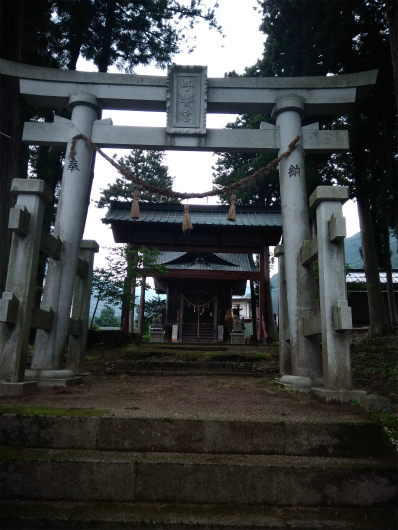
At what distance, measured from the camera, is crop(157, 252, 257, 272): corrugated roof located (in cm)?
1725

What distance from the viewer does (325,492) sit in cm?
242

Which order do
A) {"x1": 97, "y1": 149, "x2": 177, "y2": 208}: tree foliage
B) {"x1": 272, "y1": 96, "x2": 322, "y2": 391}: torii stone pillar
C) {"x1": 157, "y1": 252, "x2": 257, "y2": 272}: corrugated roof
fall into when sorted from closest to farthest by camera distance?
{"x1": 272, "y1": 96, "x2": 322, "y2": 391}: torii stone pillar < {"x1": 157, "y1": 252, "x2": 257, "y2": 272}: corrugated roof < {"x1": 97, "y1": 149, "x2": 177, "y2": 208}: tree foliage

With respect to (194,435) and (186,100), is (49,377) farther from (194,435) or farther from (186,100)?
(186,100)

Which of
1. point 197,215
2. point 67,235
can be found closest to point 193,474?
point 67,235

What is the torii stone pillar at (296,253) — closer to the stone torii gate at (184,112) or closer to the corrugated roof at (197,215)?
the stone torii gate at (184,112)

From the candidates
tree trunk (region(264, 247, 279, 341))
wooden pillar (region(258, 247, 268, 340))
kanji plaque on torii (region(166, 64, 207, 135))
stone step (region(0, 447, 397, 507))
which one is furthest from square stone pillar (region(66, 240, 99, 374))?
tree trunk (region(264, 247, 279, 341))

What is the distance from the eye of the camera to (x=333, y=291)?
400 cm

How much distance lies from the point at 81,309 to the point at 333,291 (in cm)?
375

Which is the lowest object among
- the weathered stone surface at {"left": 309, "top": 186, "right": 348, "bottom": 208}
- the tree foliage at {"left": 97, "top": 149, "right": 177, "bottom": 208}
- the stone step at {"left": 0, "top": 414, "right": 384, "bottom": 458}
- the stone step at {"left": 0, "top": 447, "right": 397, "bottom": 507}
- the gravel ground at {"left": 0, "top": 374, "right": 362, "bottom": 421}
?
the stone step at {"left": 0, "top": 447, "right": 397, "bottom": 507}

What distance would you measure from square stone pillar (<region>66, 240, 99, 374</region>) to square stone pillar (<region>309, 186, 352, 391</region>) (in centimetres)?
349

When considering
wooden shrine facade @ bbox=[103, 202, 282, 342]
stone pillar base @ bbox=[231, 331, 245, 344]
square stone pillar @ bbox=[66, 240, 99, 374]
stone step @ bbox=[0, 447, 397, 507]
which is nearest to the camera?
stone step @ bbox=[0, 447, 397, 507]

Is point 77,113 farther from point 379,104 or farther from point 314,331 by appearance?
point 379,104

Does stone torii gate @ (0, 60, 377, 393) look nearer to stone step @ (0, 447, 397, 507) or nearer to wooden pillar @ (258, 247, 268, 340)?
stone step @ (0, 447, 397, 507)

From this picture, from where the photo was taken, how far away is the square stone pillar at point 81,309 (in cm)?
580
